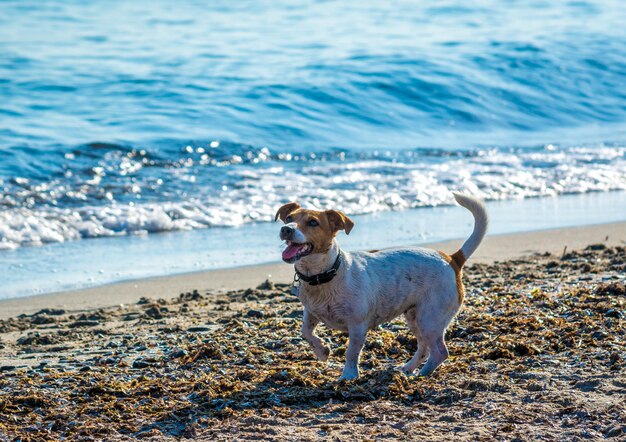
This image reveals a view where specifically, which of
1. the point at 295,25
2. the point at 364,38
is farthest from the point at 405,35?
the point at 295,25

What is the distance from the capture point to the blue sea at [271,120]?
10867 mm

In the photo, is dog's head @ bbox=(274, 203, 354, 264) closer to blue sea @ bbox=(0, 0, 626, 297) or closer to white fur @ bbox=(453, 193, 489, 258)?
white fur @ bbox=(453, 193, 489, 258)

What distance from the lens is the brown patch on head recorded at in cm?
488

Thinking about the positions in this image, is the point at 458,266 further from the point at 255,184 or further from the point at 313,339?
the point at 255,184

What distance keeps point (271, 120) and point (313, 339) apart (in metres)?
11.9

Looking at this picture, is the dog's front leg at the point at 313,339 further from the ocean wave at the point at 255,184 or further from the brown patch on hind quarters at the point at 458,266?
the ocean wave at the point at 255,184

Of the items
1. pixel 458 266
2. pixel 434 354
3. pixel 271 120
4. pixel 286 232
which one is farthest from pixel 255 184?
pixel 286 232

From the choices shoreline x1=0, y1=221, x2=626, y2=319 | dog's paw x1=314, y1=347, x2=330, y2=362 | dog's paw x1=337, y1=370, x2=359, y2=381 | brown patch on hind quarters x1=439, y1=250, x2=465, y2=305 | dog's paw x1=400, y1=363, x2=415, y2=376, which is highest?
brown patch on hind quarters x1=439, y1=250, x2=465, y2=305

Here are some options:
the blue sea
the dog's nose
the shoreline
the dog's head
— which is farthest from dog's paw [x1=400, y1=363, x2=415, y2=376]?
the blue sea

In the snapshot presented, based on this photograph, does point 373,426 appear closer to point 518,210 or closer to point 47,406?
point 47,406

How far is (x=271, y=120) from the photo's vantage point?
55.3ft

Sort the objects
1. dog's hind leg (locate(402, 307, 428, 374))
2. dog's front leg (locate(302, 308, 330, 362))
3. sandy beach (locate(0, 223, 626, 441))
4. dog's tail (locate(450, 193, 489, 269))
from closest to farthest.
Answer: sandy beach (locate(0, 223, 626, 441))
dog's front leg (locate(302, 308, 330, 362))
dog's hind leg (locate(402, 307, 428, 374))
dog's tail (locate(450, 193, 489, 269))

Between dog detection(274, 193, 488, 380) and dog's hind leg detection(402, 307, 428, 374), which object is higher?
dog detection(274, 193, 488, 380)

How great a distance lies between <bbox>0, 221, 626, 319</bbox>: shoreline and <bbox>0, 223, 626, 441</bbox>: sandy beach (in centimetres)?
4
